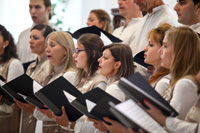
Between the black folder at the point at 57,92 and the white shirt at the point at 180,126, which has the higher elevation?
the white shirt at the point at 180,126

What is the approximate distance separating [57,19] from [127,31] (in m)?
5.05

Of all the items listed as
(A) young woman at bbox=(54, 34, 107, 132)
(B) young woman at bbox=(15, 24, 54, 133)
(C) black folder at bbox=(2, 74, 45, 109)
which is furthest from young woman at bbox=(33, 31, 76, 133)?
(C) black folder at bbox=(2, 74, 45, 109)

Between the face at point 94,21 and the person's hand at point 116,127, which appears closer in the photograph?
the person's hand at point 116,127

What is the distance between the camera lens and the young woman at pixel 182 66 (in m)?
2.45

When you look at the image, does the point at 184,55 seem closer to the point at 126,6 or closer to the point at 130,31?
the point at 130,31

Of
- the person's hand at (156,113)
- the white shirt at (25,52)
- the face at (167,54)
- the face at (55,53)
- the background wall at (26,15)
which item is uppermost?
the face at (167,54)

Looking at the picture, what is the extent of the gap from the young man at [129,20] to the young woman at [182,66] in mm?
1911

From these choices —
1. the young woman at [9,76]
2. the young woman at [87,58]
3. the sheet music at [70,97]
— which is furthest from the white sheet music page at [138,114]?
the young woman at [9,76]

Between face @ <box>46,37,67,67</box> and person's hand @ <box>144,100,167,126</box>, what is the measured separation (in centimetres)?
205

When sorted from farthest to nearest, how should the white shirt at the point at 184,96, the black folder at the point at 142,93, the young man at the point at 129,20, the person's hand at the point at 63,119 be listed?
the young man at the point at 129,20, the person's hand at the point at 63,119, the white shirt at the point at 184,96, the black folder at the point at 142,93

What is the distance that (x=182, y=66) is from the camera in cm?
259

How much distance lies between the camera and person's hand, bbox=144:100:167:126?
2316mm

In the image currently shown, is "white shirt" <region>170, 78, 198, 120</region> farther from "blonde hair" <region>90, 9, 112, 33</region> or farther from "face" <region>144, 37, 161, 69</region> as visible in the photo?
"blonde hair" <region>90, 9, 112, 33</region>

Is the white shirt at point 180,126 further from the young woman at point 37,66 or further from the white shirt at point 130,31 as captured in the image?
the white shirt at point 130,31
